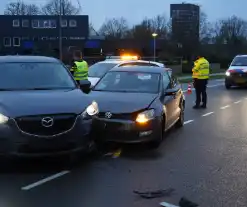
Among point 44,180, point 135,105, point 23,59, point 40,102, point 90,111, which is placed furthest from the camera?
point 23,59

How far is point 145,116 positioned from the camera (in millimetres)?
7938

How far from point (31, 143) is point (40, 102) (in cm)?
66

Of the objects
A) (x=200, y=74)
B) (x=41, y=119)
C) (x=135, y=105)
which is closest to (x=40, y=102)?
(x=41, y=119)

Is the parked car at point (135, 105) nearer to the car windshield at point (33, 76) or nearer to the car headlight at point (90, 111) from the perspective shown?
the car headlight at point (90, 111)

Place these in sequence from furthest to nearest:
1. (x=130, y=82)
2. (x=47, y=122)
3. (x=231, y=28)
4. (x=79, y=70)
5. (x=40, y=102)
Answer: (x=231, y=28)
(x=79, y=70)
(x=130, y=82)
(x=40, y=102)
(x=47, y=122)

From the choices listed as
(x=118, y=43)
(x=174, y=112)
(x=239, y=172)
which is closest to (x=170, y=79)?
(x=174, y=112)

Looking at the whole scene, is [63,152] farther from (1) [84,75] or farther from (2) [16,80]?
(1) [84,75]

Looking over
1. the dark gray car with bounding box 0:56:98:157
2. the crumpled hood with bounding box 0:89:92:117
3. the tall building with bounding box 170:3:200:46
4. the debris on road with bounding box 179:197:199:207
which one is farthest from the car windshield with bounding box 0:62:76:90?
the tall building with bounding box 170:3:200:46

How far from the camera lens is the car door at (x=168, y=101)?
9055 mm

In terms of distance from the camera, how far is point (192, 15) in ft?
309

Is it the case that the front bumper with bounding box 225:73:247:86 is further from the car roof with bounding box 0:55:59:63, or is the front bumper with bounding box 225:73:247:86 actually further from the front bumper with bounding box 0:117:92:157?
the front bumper with bounding box 0:117:92:157

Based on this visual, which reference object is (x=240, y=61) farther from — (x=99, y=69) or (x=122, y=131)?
(x=122, y=131)

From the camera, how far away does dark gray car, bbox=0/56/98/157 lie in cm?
620

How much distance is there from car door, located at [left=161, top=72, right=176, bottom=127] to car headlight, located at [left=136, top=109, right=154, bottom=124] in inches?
31.6
